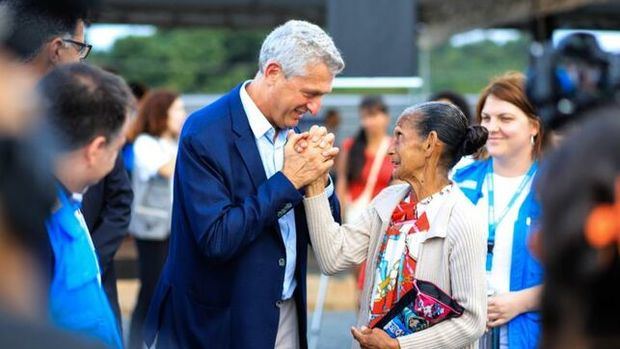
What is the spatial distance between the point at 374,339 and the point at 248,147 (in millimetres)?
825

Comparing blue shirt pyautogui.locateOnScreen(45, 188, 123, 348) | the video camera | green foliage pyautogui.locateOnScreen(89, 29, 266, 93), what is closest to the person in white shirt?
blue shirt pyautogui.locateOnScreen(45, 188, 123, 348)

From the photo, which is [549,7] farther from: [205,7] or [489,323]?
[489,323]

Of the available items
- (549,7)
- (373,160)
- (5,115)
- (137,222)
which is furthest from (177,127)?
(5,115)

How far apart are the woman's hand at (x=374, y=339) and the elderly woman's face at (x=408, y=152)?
22.7 inches

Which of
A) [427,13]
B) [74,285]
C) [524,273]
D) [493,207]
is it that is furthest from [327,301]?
[74,285]

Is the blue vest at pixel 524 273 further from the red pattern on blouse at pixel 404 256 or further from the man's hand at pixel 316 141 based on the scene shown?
the man's hand at pixel 316 141

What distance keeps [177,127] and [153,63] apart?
44738 mm

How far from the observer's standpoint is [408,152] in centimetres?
388

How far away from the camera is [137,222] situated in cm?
754

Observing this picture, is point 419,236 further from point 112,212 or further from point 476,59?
point 476,59

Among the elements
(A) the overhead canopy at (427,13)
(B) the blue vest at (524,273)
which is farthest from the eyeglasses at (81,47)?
(A) the overhead canopy at (427,13)

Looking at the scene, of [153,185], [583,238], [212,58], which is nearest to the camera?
[583,238]

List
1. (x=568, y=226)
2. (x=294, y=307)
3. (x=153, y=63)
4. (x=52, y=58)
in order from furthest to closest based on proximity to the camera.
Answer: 1. (x=153, y=63)
2. (x=294, y=307)
3. (x=52, y=58)
4. (x=568, y=226)

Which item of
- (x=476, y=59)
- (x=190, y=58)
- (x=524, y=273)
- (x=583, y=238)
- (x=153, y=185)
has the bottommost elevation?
(x=476, y=59)
